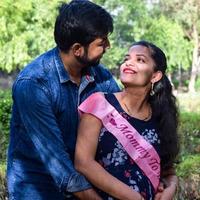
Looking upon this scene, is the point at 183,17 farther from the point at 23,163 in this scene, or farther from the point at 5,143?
the point at 23,163

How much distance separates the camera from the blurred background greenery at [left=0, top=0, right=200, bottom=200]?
6379 mm

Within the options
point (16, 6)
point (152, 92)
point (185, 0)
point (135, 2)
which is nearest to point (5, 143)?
point (152, 92)

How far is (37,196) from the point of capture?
2045mm

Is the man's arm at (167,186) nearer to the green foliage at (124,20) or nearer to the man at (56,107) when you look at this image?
the man at (56,107)

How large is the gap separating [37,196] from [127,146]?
0.42 meters

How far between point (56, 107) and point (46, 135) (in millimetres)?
146

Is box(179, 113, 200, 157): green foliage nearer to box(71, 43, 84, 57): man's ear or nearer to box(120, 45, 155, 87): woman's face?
box(120, 45, 155, 87): woman's face

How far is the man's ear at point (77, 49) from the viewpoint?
1.98 m

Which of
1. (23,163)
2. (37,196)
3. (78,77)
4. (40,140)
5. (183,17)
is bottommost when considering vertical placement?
(183,17)

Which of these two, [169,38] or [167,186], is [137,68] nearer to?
[167,186]

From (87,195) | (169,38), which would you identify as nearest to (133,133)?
(87,195)

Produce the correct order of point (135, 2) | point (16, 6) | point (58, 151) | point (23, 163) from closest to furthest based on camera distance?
point (58, 151)
point (23, 163)
point (16, 6)
point (135, 2)

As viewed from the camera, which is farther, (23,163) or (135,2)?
(135,2)

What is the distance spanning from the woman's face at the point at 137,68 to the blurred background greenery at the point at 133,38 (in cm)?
31
